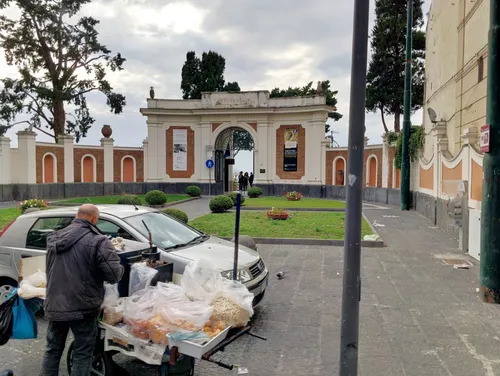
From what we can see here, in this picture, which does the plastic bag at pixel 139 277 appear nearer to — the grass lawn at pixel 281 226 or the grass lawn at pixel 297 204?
the grass lawn at pixel 281 226

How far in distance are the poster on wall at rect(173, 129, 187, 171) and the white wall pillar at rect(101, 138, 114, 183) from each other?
485 centimetres

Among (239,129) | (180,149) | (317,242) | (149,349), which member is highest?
(239,129)

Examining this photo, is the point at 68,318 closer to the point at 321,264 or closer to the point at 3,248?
the point at 3,248

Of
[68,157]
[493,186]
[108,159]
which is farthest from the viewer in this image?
[108,159]

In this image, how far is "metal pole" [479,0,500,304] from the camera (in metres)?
6.59

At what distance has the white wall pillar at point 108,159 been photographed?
31.9 metres

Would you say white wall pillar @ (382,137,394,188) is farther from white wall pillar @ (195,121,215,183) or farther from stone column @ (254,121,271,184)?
white wall pillar @ (195,121,215,183)

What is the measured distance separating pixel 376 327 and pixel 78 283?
3.90 m

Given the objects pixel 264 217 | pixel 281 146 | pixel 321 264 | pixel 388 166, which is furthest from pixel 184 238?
pixel 281 146

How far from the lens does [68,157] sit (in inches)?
1156

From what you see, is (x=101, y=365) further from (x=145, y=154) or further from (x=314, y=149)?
(x=145, y=154)

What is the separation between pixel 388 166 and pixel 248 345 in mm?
22949

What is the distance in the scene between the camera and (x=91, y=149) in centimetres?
3117

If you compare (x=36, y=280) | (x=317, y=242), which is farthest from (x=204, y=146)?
(x=36, y=280)
